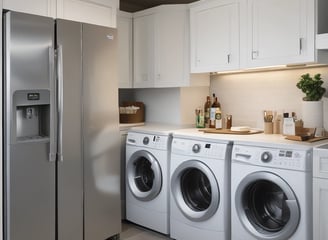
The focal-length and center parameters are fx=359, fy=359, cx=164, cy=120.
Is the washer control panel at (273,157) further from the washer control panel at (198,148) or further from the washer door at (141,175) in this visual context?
the washer door at (141,175)

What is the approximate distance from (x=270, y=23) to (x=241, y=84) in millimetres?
827

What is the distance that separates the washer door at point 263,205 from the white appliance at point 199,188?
16 centimetres

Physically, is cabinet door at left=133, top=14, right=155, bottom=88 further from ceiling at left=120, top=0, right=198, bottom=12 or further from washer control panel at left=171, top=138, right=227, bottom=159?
washer control panel at left=171, top=138, right=227, bottom=159

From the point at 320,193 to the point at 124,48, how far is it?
254 centimetres

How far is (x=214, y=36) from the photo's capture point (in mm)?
3332

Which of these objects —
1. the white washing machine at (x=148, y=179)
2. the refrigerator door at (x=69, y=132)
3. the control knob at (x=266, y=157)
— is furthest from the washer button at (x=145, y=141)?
the control knob at (x=266, y=157)

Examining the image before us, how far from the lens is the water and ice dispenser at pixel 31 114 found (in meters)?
2.55

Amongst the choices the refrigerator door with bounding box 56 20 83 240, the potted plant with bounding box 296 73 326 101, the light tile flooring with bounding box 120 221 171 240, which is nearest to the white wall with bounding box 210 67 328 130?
the potted plant with bounding box 296 73 326 101

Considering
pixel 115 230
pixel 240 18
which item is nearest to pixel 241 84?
pixel 240 18

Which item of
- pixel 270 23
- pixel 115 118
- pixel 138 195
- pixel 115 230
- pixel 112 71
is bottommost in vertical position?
pixel 115 230

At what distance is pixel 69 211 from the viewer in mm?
2863

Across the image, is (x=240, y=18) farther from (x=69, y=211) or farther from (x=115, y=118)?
(x=69, y=211)

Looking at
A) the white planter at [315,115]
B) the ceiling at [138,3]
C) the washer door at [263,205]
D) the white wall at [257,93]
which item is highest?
the ceiling at [138,3]

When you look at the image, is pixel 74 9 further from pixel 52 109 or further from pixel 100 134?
pixel 100 134
